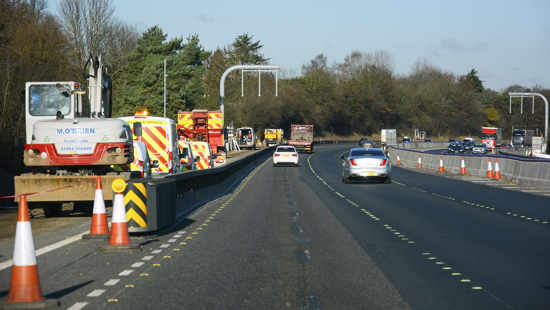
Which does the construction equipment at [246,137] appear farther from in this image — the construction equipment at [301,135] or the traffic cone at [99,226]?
the traffic cone at [99,226]

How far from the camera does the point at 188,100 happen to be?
81.4 meters

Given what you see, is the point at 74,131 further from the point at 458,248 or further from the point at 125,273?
the point at 458,248

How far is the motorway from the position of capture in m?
6.66

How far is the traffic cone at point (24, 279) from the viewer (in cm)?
611

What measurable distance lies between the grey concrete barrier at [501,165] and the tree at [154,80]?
111 feet

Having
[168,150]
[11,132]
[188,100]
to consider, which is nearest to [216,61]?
[188,100]

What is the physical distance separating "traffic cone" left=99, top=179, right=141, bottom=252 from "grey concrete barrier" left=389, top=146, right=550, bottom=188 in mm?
18923

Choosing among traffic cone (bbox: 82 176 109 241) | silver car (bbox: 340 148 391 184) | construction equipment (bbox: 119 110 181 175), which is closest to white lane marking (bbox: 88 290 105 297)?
traffic cone (bbox: 82 176 109 241)

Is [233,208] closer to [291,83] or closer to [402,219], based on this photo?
[402,219]

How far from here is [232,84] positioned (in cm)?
10775

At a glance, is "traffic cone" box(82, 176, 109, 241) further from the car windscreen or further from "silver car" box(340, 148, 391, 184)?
the car windscreen

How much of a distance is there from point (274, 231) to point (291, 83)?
396 feet

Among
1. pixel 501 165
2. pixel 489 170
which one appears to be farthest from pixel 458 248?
pixel 489 170

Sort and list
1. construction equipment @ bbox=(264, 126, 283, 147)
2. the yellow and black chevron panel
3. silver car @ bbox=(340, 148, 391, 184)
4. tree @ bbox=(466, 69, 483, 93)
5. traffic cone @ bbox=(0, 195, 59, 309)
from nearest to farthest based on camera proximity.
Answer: traffic cone @ bbox=(0, 195, 59, 309)
the yellow and black chevron panel
silver car @ bbox=(340, 148, 391, 184)
construction equipment @ bbox=(264, 126, 283, 147)
tree @ bbox=(466, 69, 483, 93)
